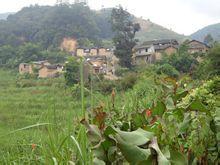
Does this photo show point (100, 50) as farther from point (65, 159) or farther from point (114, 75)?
point (65, 159)

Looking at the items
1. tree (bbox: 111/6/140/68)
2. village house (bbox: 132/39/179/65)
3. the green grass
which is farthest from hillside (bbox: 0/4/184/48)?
tree (bbox: 111/6/140/68)

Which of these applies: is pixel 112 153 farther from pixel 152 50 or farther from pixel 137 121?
pixel 152 50

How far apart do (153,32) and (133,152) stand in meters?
74.2

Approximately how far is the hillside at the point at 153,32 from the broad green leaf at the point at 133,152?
67.6m

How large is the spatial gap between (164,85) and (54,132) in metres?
0.27

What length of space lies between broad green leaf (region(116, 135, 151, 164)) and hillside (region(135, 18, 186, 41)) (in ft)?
222

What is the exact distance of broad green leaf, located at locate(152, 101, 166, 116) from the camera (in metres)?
0.72

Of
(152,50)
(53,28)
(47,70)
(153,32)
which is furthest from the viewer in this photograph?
(153,32)

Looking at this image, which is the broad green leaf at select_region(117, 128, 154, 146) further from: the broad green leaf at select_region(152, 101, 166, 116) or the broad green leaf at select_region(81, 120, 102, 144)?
the broad green leaf at select_region(152, 101, 166, 116)

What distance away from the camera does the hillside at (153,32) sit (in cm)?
7008

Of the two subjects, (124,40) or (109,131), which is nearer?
(109,131)

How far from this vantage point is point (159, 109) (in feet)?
2.39

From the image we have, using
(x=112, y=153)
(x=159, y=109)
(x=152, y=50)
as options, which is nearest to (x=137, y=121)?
(x=159, y=109)

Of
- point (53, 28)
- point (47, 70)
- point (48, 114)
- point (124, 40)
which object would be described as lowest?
point (47, 70)
